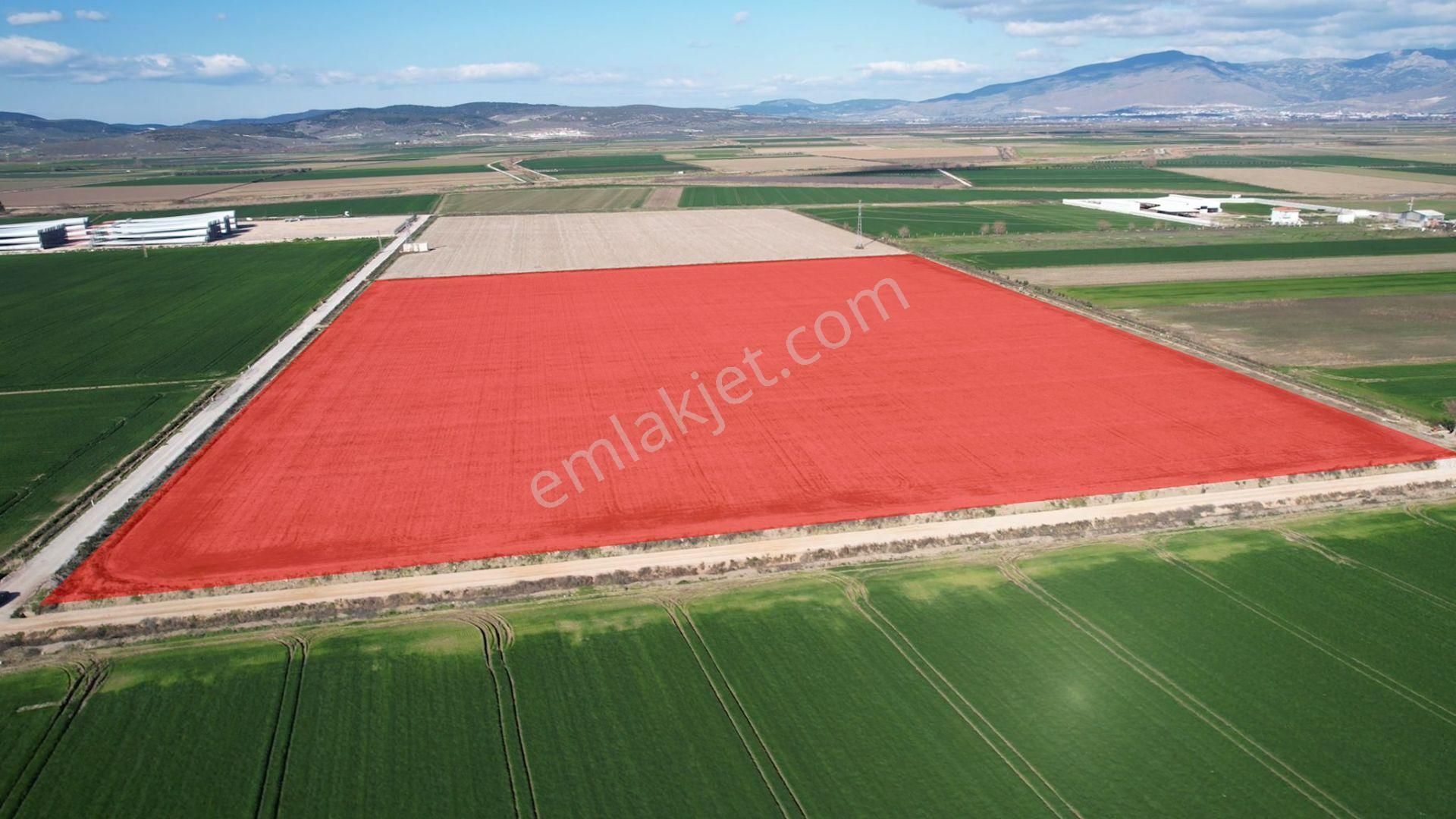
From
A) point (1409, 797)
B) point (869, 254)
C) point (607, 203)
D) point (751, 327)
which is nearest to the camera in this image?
point (1409, 797)

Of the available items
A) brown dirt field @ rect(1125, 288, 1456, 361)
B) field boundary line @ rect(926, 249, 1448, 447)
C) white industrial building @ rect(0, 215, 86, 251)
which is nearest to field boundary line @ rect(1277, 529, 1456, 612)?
field boundary line @ rect(926, 249, 1448, 447)

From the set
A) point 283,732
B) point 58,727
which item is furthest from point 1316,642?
point 58,727

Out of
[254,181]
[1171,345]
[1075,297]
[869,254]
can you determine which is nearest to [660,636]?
[1171,345]

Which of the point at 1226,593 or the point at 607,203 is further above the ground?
the point at 607,203

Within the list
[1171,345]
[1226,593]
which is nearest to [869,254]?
[1171,345]

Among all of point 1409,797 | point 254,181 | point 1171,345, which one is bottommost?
point 1409,797

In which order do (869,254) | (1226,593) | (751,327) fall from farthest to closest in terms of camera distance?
(869,254) → (751,327) → (1226,593)

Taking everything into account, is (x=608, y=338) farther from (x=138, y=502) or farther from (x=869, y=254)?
(x=869, y=254)

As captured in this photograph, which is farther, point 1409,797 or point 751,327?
point 751,327
